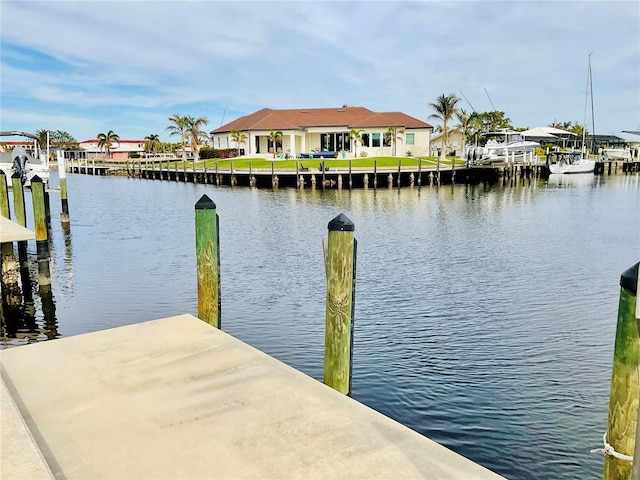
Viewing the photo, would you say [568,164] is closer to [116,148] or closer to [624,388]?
[624,388]

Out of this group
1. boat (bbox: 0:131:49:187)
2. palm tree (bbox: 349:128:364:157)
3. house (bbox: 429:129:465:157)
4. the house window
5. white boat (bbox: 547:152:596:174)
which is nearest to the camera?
boat (bbox: 0:131:49:187)

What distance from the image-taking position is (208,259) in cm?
707

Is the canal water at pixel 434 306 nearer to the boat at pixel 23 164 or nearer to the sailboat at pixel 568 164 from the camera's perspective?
the boat at pixel 23 164

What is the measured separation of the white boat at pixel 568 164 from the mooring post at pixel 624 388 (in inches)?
2513

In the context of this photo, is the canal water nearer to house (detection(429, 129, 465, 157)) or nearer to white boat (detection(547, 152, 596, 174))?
white boat (detection(547, 152, 596, 174))

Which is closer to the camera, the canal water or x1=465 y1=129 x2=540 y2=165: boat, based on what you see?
the canal water

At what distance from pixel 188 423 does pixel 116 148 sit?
12201 centimetres

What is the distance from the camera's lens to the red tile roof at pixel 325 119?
61156 mm

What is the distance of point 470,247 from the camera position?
18.5 metres

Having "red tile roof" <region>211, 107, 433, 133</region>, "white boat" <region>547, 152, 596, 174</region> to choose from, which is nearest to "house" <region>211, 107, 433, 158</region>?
"red tile roof" <region>211, 107, 433, 133</region>

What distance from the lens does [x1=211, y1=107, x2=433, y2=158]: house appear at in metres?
60.9

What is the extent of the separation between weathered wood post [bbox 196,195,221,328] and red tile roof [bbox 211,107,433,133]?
2151 inches

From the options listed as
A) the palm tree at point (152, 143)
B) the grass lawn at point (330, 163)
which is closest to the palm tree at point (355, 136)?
the grass lawn at point (330, 163)

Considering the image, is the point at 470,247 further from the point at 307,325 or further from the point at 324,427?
the point at 324,427
